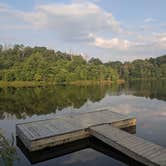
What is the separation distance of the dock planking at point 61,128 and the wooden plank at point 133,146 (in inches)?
27.7

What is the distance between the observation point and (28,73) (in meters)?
41.2

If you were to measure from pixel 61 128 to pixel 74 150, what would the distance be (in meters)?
1.17

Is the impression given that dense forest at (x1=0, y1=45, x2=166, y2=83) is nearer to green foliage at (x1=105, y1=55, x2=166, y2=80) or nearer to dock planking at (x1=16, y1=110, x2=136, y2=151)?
green foliage at (x1=105, y1=55, x2=166, y2=80)

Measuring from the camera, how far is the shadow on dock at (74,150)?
22.4ft

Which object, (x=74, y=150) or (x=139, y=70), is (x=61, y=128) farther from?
(x=139, y=70)

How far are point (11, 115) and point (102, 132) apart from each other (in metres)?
7.91

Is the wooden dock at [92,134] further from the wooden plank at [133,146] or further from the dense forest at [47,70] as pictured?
the dense forest at [47,70]

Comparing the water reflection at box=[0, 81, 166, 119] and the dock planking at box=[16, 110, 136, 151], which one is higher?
the dock planking at box=[16, 110, 136, 151]

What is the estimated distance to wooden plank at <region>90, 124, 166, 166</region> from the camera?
5711 millimetres

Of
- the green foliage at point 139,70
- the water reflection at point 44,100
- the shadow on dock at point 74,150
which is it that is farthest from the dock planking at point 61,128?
the green foliage at point 139,70

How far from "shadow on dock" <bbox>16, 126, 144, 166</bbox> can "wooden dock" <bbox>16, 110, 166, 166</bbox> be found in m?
0.17

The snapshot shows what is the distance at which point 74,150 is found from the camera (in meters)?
7.53

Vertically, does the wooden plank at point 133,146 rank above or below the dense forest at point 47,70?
below

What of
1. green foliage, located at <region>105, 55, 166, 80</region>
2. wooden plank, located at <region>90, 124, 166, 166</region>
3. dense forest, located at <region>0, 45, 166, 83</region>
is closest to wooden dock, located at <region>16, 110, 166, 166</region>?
wooden plank, located at <region>90, 124, 166, 166</region>
